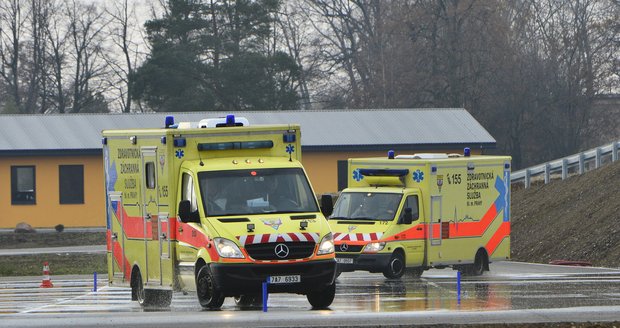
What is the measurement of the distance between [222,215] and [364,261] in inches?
310

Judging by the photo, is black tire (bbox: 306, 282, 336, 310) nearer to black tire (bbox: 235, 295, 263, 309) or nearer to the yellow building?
black tire (bbox: 235, 295, 263, 309)

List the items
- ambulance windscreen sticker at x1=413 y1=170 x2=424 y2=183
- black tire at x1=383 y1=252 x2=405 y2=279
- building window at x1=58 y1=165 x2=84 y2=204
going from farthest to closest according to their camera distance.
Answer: building window at x1=58 y1=165 x2=84 y2=204 → ambulance windscreen sticker at x1=413 y1=170 x2=424 y2=183 → black tire at x1=383 y1=252 x2=405 y2=279

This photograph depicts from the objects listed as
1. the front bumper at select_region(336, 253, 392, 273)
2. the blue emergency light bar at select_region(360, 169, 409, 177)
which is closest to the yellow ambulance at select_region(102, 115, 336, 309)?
the front bumper at select_region(336, 253, 392, 273)

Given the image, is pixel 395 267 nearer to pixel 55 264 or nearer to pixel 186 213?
pixel 186 213

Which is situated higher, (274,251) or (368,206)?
(368,206)

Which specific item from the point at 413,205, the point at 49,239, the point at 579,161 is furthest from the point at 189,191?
the point at 49,239

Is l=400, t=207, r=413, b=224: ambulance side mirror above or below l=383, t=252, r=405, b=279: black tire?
above

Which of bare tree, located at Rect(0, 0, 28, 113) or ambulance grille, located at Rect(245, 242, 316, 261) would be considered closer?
ambulance grille, located at Rect(245, 242, 316, 261)

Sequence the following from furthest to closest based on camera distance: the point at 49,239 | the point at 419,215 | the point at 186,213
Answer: the point at 49,239 < the point at 419,215 < the point at 186,213

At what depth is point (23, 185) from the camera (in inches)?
2133

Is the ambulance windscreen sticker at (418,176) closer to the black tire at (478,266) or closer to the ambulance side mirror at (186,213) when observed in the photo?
the black tire at (478,266)

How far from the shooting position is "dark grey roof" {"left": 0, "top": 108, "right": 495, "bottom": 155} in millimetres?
55594

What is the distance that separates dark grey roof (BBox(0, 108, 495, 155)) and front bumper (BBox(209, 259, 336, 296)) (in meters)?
35.9

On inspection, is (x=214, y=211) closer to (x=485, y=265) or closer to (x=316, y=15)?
(x=485, y=265)
